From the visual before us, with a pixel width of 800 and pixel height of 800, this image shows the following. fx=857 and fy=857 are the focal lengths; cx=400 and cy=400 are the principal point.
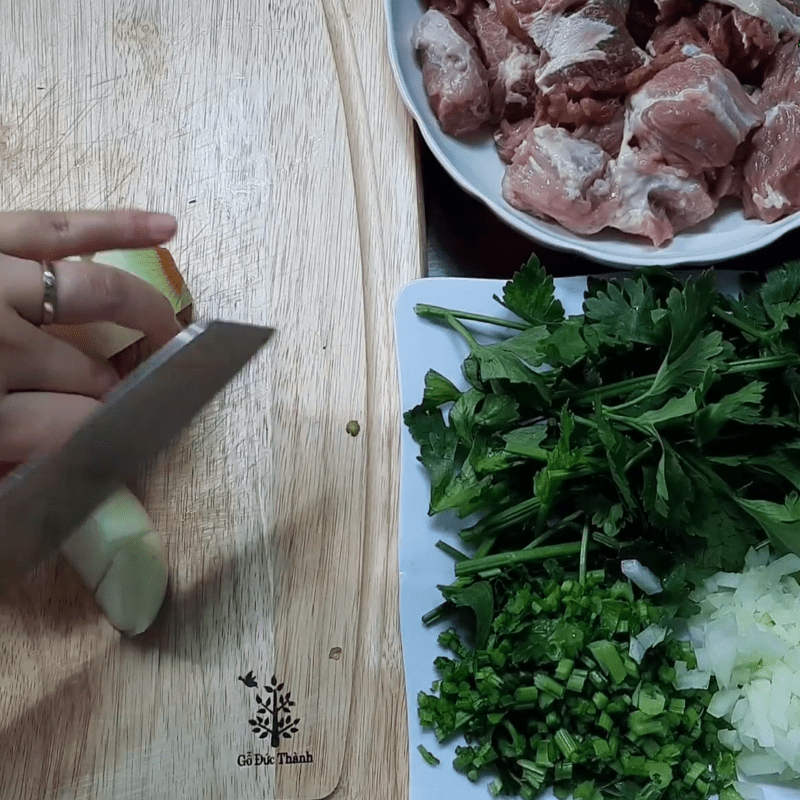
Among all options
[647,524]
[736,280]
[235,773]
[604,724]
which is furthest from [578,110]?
[235,773]

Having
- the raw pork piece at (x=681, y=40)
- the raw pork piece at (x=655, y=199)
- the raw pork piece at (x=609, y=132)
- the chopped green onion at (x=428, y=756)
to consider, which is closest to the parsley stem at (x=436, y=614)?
the chopped green onion at (x=428, y=756)

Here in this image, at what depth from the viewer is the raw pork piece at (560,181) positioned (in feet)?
3.49

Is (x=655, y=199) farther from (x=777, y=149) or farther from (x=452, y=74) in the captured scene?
(x=452, y=74)

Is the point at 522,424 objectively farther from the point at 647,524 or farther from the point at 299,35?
the point at 299,35

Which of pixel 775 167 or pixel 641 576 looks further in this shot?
pixel 775 167

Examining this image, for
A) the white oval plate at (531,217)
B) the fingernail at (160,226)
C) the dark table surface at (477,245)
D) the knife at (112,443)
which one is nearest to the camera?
the knife at (112,443)

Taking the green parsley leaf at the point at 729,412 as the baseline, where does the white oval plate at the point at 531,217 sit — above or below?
above

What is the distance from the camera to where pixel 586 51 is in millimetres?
1081

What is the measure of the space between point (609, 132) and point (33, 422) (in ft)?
2.60

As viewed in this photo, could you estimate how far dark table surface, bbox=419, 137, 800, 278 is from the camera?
1.17m

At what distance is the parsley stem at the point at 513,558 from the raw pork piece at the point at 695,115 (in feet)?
1.66

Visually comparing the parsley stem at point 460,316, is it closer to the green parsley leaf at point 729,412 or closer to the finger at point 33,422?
the green parsley leaf at point 729,412

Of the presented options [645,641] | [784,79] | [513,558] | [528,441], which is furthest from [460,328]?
[784,79]

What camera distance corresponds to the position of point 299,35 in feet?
3.94
